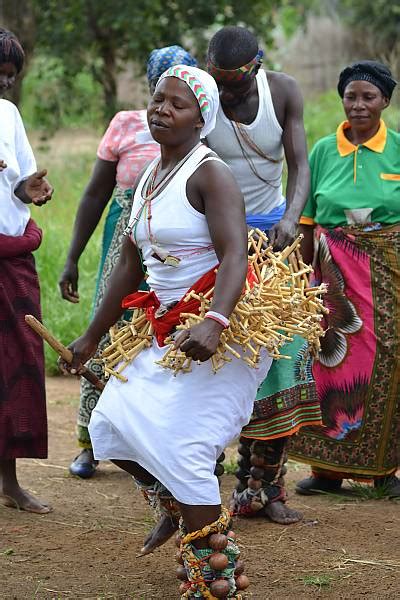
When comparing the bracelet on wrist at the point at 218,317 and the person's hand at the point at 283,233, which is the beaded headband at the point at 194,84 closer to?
the bracelet on wrist at the point at 218,317

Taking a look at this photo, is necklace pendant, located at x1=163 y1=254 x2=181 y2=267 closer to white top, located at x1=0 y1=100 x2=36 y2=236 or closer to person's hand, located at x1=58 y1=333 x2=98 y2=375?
person's hand, located at x1=58 y1=333 x2=98 y2=375

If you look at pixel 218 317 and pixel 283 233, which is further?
pixel 283 233

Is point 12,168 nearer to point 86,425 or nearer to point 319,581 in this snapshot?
point 86,425

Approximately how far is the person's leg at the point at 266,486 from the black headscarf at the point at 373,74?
5.69 ft

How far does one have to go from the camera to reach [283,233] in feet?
14.0

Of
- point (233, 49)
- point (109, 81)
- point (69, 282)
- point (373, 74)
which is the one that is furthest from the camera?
point (109, 81)

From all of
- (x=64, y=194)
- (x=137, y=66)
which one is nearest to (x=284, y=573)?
(x=64, y=194)

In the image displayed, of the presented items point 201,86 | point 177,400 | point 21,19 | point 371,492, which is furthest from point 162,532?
point 21,19

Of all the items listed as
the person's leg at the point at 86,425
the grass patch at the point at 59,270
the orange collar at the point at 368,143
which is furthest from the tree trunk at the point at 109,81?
the orange collar at the point at 368,143

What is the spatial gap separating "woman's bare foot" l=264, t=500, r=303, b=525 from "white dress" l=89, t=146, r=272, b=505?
1255 millimetres

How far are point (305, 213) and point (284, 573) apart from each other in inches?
74.7

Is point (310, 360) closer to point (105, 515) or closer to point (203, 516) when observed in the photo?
point (105, 515)

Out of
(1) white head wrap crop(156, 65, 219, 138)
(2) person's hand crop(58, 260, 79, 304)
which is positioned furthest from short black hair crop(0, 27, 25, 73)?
(1) white head wrap crop(156, 65, 219, 138)

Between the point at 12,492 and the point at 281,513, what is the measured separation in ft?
4.00
